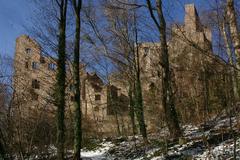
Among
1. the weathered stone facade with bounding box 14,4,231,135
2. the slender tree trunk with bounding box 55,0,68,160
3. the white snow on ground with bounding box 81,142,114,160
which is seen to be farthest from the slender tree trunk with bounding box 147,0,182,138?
the white snow on ground with bounding box 81,142,114,160

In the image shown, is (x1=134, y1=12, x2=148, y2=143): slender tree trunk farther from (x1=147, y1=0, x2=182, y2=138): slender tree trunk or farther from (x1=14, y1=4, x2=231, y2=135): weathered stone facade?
(x1=147, y1=0, x2=182, y2=138): slender tree trunk

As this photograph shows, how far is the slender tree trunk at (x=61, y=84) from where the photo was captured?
11.5 m

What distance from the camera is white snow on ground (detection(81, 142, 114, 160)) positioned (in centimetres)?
1602

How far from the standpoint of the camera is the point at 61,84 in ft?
40.0

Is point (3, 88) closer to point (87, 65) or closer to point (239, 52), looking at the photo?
point (239, 52)

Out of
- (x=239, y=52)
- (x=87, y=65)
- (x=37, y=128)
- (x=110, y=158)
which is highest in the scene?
(x=87, y=65)

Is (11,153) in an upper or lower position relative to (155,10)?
lower

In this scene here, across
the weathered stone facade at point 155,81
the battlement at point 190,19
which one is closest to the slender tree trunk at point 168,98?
Result: the weathered stone facade at point 155,81

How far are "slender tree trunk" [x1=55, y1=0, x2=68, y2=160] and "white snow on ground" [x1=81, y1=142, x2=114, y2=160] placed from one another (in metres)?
4.22

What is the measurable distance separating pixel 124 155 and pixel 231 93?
29.8ft

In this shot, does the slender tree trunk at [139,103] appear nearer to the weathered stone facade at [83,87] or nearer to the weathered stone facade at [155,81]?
the weathered stone facade at [155,81]

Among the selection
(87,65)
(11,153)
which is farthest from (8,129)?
(87,65)

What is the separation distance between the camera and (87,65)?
23.4 meters

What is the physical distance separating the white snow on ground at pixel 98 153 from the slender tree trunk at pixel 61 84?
422cm
